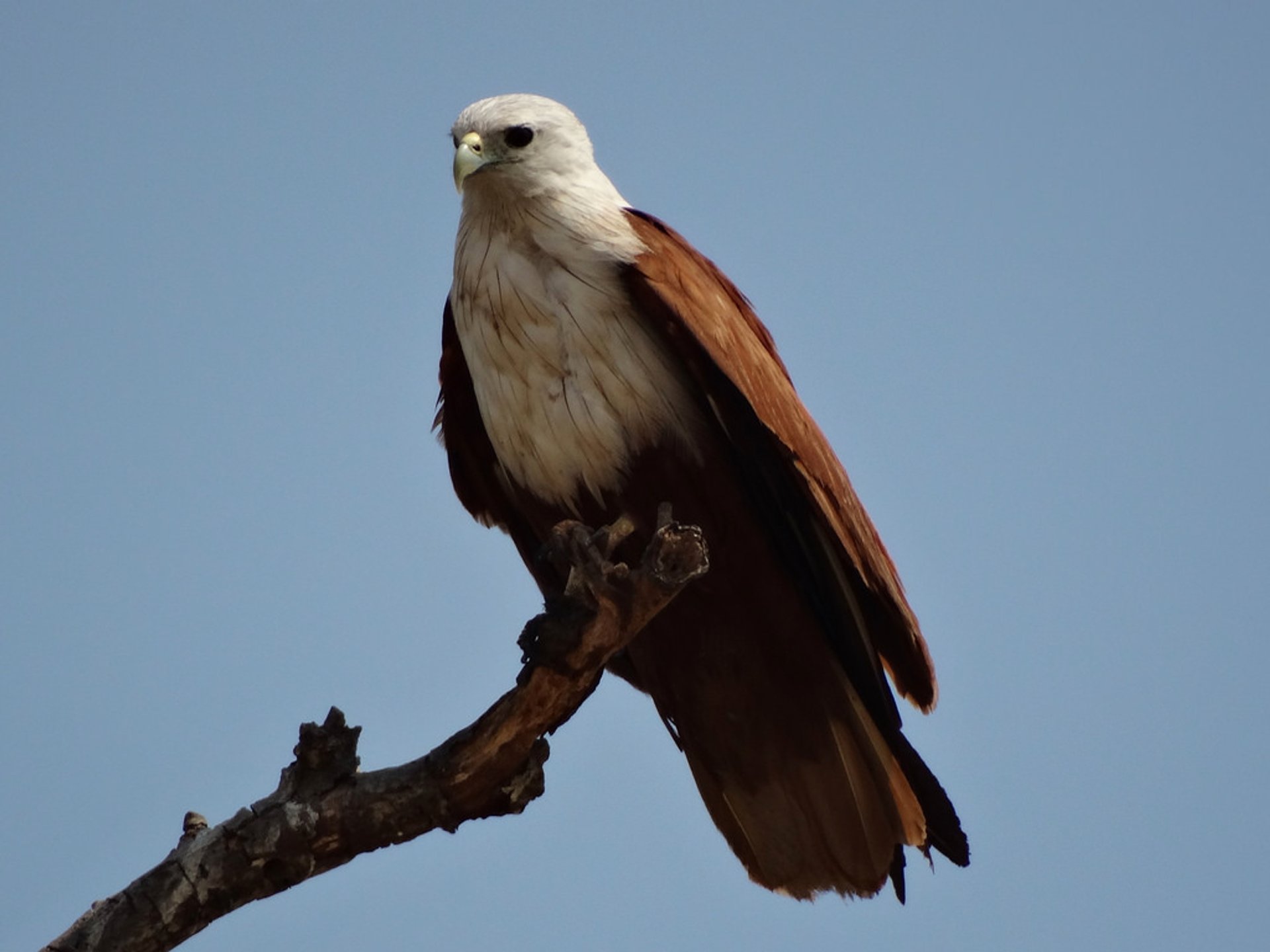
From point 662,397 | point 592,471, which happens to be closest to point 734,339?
point 662,397

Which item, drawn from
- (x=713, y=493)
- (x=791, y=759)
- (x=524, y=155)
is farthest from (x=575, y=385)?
(x=791, y=759)

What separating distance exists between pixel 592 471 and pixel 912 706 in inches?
47.1

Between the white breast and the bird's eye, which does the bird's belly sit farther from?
the bird's eye

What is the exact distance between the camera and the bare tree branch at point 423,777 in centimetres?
389

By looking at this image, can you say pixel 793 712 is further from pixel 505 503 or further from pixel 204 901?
pixel 204 901

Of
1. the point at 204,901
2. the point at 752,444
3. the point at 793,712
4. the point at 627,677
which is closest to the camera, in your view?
the point at 204,901

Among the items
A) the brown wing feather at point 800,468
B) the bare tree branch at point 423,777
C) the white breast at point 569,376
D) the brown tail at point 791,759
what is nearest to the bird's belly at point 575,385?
the white breast at point 569,376

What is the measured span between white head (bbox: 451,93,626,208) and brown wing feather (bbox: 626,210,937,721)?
0.43 meters

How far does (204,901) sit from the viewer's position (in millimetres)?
3877

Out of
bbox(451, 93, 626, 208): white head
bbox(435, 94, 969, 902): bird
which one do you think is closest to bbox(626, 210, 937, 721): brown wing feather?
bbox(435, 94, 969, 902): bird

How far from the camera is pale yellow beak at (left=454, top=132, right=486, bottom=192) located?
15.8 ft

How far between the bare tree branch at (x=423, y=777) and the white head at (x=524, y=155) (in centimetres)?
129

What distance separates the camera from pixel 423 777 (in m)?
4.06

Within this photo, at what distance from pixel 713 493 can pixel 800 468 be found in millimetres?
283
